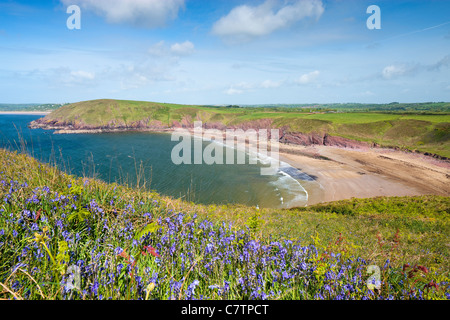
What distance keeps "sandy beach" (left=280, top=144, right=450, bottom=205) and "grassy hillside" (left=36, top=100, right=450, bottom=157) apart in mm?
6933

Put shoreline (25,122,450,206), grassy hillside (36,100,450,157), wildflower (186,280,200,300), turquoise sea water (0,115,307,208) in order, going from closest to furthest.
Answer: wildflower (186,280,200,300), turquoise sea water (0,115,307,208), shoreline (25,122,450,206), grassy hillside (36,100,450,157)

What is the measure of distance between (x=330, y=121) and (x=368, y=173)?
36.5 metres

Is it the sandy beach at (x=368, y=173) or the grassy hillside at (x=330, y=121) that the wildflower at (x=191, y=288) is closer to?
the sandy beach at (x=368, y=173)

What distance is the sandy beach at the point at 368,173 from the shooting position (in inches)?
1136

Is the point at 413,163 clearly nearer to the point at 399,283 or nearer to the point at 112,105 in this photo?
the point at 399,283

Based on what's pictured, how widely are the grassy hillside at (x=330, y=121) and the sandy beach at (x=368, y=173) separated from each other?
6933mm

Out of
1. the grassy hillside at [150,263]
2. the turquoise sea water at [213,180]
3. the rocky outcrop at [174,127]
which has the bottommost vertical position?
the turquoise sea water at [213,180]

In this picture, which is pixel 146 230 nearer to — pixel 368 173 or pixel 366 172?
pixel 368 173

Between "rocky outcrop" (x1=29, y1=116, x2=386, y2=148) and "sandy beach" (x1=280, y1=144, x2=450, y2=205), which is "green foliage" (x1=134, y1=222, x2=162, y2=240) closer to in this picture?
"sandy beach" (x1=280, y1=144, x2=450, y2=205)

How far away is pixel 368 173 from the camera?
36.4 metres

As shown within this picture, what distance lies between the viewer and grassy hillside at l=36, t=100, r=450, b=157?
49.9 metres

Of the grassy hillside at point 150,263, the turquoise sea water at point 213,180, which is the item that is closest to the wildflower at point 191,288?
the grassy hillside at point 150,263

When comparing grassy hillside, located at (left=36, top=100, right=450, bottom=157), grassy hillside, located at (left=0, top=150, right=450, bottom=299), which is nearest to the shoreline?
grassy hillside, located at (left=36, top=100, right=450, bottom=157)
